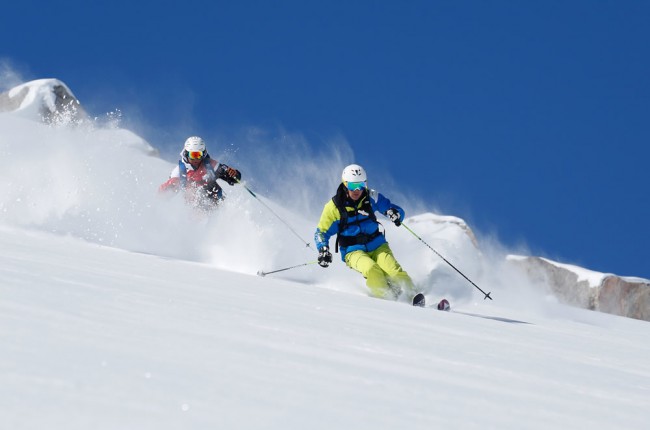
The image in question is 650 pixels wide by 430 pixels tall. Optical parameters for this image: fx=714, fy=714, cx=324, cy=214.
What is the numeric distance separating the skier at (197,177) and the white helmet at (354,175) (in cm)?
321

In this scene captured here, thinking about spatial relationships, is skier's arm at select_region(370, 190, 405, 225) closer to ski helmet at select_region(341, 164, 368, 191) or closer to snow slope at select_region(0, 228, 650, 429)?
ski helmet at select_region(341, 164, 368, 191)

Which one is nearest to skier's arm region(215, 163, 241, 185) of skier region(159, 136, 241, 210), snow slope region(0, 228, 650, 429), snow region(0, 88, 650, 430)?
skier region(159, 136, 241, 210)

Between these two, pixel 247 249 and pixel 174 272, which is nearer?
pixel 174 272

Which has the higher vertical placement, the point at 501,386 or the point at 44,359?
the point at 501,386

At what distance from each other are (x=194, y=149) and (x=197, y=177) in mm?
466

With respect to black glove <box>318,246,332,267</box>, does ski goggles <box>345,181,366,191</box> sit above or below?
above

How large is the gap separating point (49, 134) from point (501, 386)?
13.5m

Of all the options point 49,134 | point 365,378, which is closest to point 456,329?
point 365,378

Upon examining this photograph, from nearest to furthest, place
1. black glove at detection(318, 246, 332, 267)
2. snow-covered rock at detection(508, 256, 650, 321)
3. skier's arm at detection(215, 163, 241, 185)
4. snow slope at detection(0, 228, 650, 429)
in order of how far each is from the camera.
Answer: snow slope at detection(0, 228, 650, 429) → black glove at detection(318, 246, 332, 267) → skier's arm at detection(215, 163, 241, 185) → snow-covered rock at detection(508, 256, 650, 321)

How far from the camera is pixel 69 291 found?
12.5ft

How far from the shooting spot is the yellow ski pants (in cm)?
818

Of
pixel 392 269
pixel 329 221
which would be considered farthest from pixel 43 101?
pixel 392 269

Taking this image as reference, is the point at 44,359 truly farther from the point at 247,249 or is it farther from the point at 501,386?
the point at 247,249

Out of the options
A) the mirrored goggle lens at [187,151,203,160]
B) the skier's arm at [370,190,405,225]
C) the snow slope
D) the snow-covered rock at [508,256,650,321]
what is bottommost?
the snow slope
